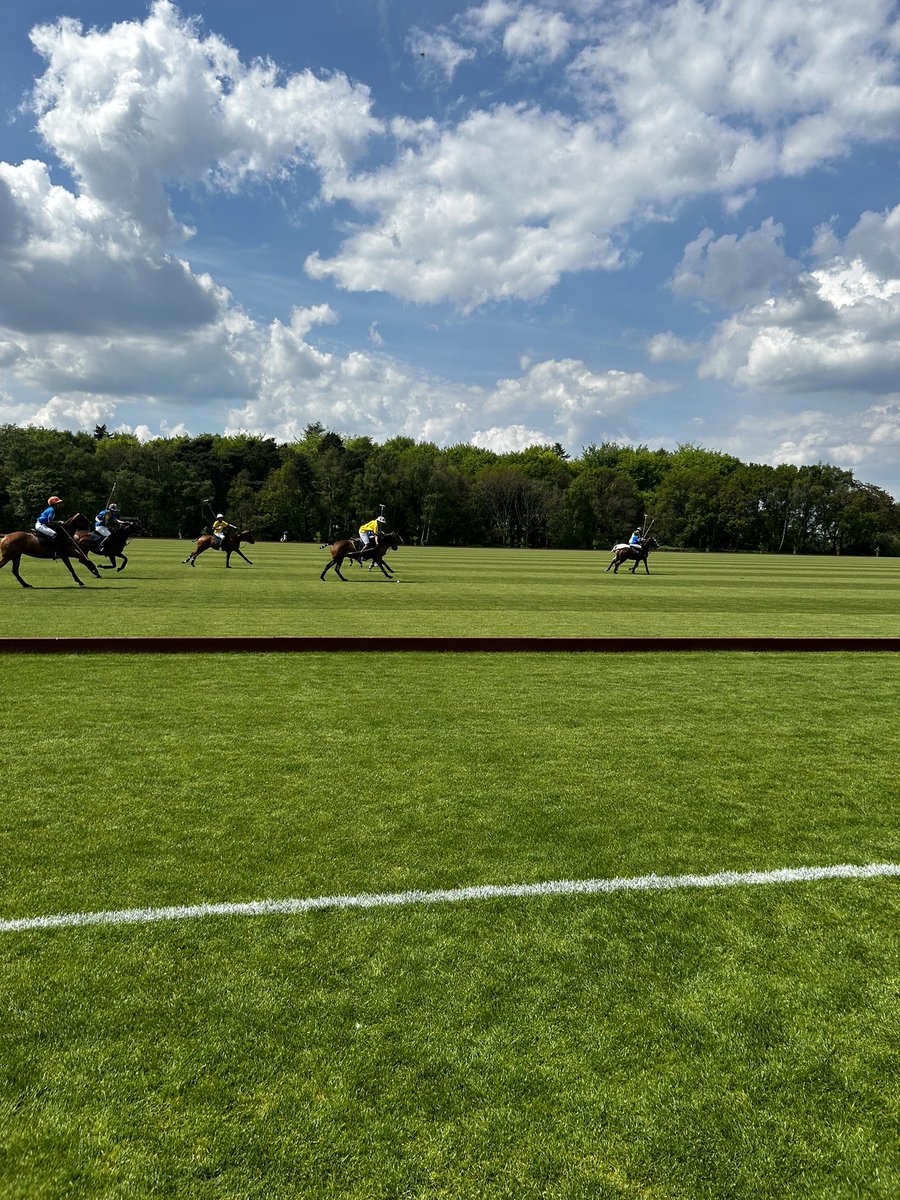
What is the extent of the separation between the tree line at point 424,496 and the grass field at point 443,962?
75.7 meters

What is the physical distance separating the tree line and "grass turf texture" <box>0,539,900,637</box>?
58.2m

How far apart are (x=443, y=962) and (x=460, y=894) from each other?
58 cm

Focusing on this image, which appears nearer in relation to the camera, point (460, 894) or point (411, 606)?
point (460, 894)

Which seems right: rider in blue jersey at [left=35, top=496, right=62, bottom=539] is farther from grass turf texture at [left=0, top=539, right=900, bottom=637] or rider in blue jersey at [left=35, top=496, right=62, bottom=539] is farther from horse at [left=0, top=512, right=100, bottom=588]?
grass turf texture at [left=0, top=539, right=900, bottom=637]

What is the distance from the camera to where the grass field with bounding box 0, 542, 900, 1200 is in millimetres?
2176

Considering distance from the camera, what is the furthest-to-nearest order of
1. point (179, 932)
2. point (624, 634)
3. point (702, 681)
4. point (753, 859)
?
1. point (624, 634)
2. point (702, 681)
3. point (753, 859)
4. point (179, 932)

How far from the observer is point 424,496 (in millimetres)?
99375

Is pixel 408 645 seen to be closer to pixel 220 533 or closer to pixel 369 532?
pixel 369 532

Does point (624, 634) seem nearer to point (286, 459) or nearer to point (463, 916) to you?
point (463, 916)

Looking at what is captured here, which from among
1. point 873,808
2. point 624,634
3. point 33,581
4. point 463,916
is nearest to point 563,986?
point 463,916

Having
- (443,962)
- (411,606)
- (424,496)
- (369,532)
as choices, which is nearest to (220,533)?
(369,532)

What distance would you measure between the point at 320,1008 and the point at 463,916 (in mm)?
891

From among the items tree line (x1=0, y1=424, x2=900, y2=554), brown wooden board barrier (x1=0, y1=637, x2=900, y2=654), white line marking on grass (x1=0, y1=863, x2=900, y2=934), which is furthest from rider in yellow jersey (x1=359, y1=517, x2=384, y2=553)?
tree line (x1=0, y1=424, x2=900, y2=554)

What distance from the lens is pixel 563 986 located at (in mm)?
2965
